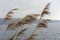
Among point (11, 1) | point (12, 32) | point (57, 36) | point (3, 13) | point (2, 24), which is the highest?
point (11, 1)

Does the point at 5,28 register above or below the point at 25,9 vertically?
below

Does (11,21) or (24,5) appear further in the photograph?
(24,5)

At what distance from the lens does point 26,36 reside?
188 centimetres

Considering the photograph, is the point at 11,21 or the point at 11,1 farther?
the point at 11,1

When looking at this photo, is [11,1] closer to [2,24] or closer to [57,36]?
[2,24]

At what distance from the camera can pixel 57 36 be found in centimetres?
187

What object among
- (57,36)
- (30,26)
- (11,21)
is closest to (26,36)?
(30,26)

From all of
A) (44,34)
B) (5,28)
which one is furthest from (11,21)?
(44,34)

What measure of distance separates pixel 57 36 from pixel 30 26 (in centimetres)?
40

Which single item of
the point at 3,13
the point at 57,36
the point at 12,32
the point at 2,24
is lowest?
the point at 57,36

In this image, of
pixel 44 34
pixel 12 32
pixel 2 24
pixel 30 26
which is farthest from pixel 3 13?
pixel 44 34

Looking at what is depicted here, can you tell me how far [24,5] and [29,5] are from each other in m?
0.07

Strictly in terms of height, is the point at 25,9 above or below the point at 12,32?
above

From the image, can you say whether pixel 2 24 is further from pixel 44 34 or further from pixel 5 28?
pixel 44 34
